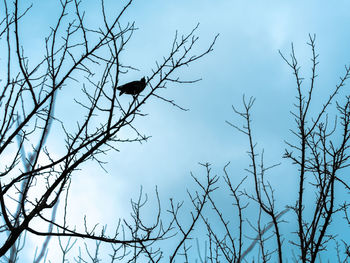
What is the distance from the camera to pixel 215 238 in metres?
3.44

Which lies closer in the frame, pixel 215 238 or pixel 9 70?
pixel 9 70

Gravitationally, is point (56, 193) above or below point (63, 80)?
below

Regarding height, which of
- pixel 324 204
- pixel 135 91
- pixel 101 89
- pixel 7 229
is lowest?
pixel 7 229

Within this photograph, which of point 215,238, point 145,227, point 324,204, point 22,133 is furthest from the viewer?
point 215,238

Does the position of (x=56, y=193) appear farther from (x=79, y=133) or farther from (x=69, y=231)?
(x=79, y=133)

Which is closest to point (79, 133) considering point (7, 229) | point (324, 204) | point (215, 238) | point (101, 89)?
point (101, 89)

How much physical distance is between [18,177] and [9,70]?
84 cm

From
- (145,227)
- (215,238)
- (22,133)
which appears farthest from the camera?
(215,238)

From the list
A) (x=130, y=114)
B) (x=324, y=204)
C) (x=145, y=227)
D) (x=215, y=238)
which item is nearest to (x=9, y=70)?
(x=130, y=114)

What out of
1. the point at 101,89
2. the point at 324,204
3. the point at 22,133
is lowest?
the point at 324,204

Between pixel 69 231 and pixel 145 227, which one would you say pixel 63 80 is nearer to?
pixel 69 231

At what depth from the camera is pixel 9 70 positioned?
8.70 feet

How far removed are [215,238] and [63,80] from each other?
2107mm

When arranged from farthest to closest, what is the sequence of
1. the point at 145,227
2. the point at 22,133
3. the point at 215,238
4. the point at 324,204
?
the point at 215,238 < the point at 145,227 < the point at 22,133 < the point at 324,204
